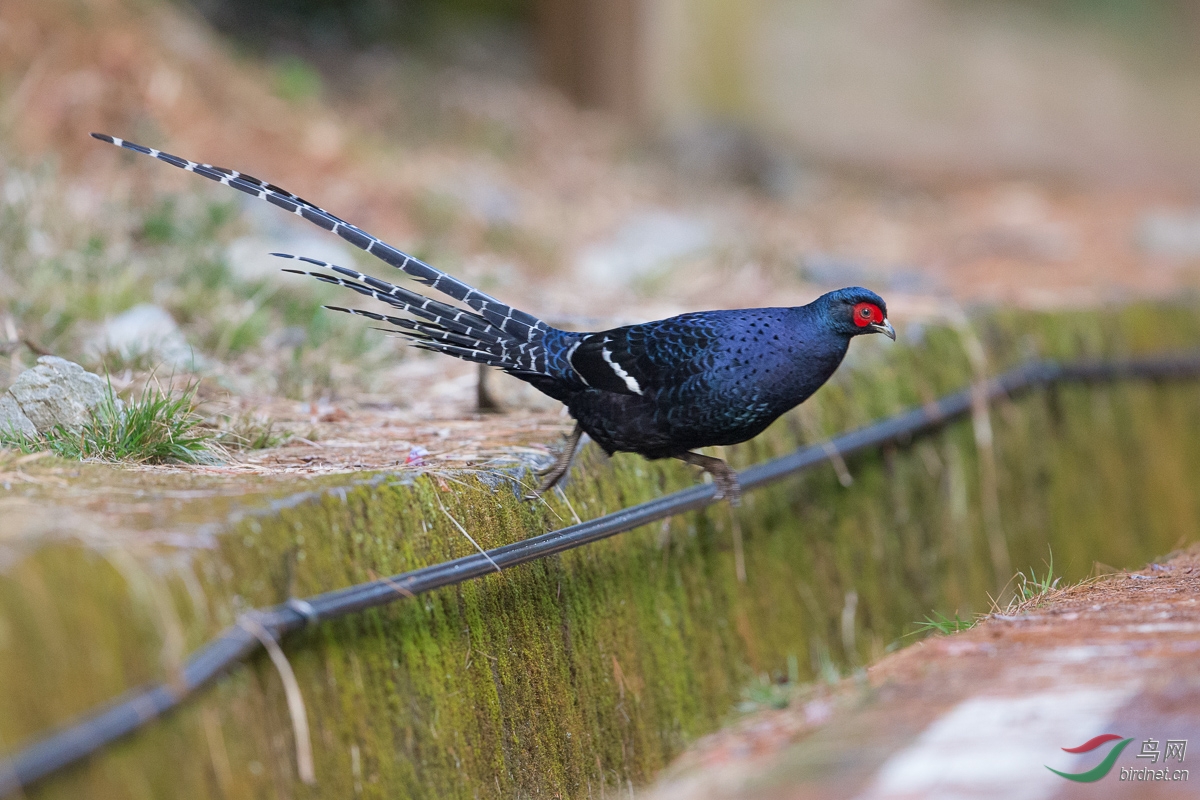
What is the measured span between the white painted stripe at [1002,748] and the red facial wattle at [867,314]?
1.36 m

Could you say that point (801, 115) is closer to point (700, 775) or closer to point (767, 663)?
point (767, 663)

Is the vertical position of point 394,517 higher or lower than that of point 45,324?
lower

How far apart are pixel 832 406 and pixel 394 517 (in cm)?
251

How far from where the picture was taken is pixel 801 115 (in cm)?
1283

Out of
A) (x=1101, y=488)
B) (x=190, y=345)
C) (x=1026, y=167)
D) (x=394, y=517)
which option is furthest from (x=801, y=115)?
(x=394, y=517)

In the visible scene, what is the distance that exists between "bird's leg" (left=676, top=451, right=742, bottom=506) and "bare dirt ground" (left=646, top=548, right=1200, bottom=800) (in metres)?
0.96

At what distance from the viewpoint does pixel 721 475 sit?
3580 mm

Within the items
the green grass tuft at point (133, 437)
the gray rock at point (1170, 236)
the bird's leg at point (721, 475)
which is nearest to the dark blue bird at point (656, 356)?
the bird's leg at point (721, 475)

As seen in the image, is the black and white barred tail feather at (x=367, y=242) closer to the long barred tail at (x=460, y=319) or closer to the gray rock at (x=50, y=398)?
the long barred tail at (x=460, y=319)

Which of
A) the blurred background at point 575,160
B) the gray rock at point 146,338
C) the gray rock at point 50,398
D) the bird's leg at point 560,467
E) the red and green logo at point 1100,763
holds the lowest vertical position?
the red and green logo at point 1100,763

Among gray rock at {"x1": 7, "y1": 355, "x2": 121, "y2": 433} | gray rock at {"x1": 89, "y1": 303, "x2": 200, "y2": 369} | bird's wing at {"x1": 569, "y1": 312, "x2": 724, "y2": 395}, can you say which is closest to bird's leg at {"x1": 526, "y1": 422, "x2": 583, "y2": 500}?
bird's wing at {"x1": 569, "y1": 312, "x2": 724, "y2": 395}

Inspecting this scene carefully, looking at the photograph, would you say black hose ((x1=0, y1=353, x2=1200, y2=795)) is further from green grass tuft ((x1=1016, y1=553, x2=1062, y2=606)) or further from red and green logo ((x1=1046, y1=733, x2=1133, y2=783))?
red and green logo ((x1=1046, y1=733, x2=1133, y2=783))

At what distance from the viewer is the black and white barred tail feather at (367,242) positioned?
113 inches

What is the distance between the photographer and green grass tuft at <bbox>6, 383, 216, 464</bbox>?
2842 millimetres
